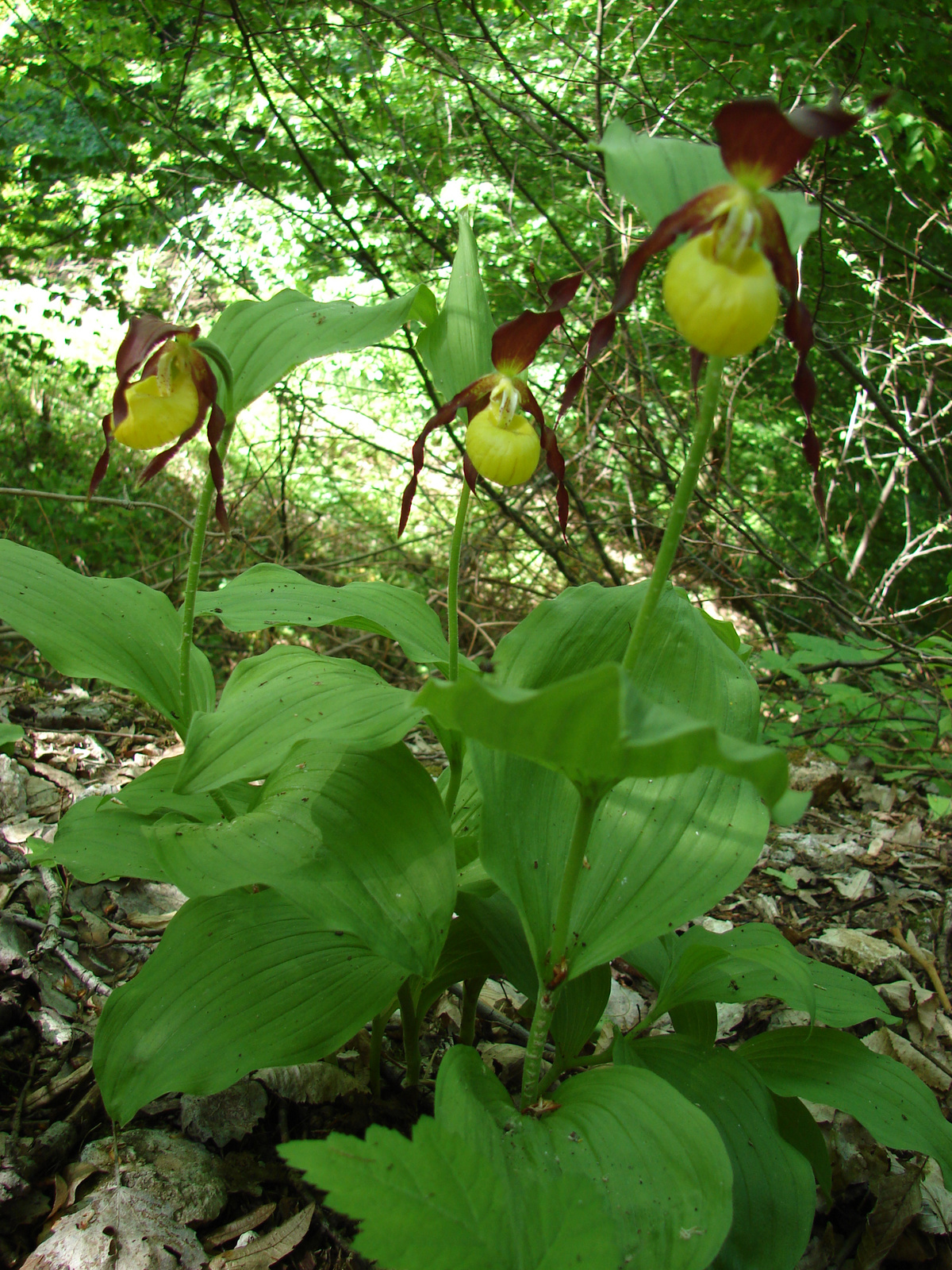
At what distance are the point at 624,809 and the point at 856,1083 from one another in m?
0.48

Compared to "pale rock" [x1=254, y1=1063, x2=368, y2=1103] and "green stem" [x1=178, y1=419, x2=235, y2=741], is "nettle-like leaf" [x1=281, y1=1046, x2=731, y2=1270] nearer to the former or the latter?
"pale rock" [x1=254, y1=1063, x2=368, y2=1103]

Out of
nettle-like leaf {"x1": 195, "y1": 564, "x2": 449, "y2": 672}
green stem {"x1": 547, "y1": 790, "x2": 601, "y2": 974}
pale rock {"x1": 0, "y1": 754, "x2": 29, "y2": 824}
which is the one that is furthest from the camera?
pale rock {"x1": 0, "y1": 754, "x2": 29, "y2": 824}

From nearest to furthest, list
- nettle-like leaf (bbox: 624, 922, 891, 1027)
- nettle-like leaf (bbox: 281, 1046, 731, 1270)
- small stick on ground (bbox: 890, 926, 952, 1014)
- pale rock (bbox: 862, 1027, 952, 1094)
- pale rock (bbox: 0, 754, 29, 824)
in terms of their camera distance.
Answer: nettle-like leaf (bbox: 281, 1046, 731, 1270) → nettle-like leaf (bbox: 624, 922, 891, 1027) → pale rock (bbox: 862, 1027, 952, 1094) → small stick on ground (bbox: 890, 926, 952, 1014) → pale rock (bbox: 0, 754, 29, 824)

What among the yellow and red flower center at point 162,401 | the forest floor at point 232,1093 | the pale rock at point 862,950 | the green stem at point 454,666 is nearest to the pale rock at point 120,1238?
the forest floor at point 232,1093

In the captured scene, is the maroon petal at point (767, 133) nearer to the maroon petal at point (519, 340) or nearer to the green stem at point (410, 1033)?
the maroon petal at point (519, 340)

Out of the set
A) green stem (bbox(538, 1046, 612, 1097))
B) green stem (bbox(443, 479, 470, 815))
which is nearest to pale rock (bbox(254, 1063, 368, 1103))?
green stem (bbox(538, 1046, 612, 1097))

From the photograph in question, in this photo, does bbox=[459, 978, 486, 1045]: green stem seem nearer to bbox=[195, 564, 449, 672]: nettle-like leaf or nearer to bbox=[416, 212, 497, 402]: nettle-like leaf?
bbox=[195, 564, 449, 672]: nettle-like leaf

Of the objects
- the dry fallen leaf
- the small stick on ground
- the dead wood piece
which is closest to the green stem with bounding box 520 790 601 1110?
the dry fallen leaf

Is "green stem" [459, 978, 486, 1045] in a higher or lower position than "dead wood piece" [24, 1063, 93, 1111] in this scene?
higher

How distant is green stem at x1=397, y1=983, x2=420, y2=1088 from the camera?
1.21 metres

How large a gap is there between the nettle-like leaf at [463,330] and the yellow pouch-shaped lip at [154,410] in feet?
1.31

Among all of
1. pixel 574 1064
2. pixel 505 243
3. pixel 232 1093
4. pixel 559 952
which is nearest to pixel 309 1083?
pixel 232 1093

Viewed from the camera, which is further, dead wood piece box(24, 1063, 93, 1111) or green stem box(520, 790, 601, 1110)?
dead wood piece box(24, 1063, 93, 1111)

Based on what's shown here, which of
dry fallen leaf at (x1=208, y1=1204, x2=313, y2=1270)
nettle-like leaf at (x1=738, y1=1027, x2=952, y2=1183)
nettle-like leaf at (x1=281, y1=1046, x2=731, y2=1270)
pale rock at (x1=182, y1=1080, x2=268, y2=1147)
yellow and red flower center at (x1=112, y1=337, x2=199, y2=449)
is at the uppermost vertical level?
yellow and red flower center at (x1=112, y1=337, x2=199, y2=449)
